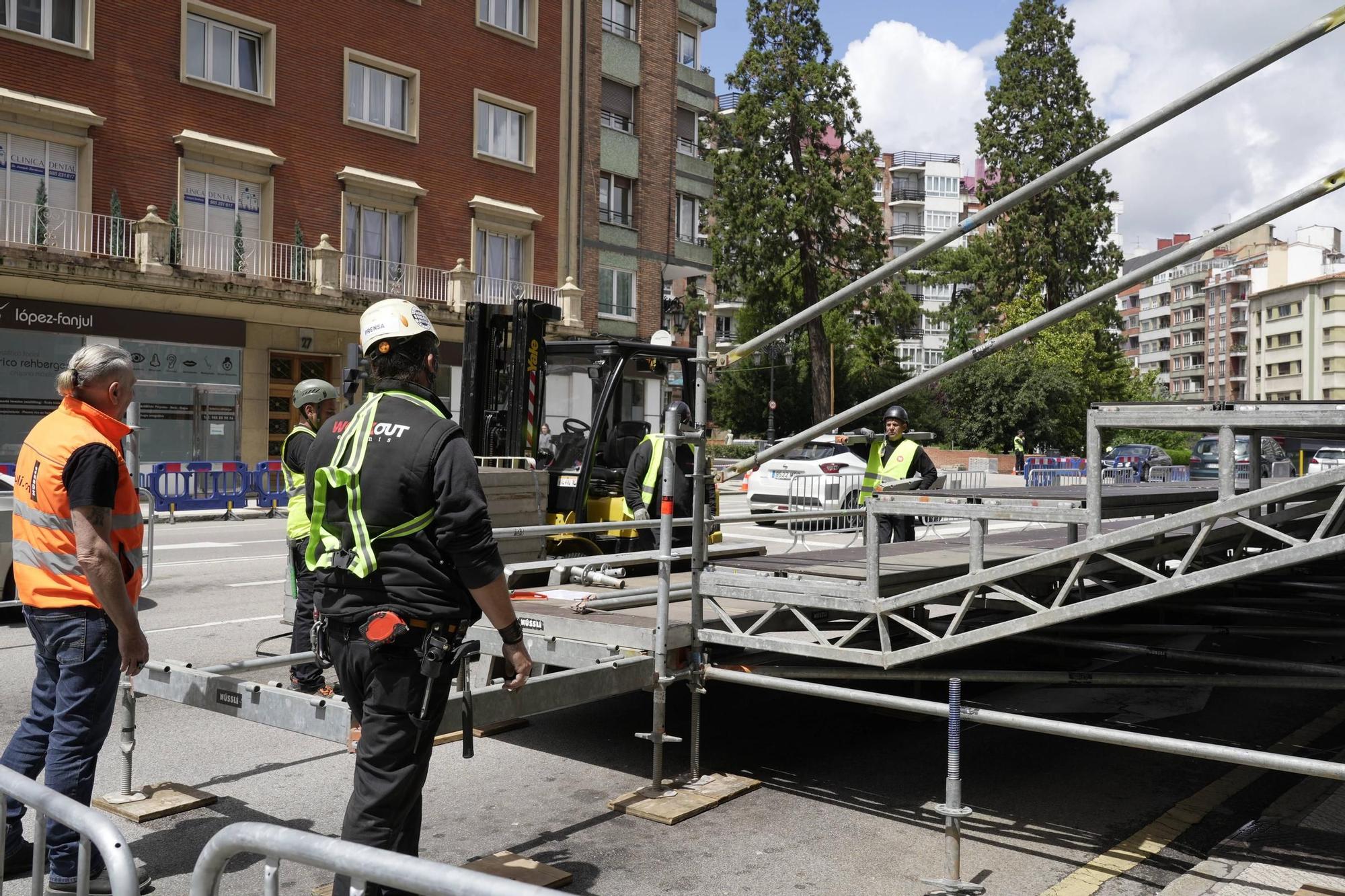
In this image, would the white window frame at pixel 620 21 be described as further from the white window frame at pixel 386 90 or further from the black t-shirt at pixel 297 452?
the black t-shirt at pixel 297 452

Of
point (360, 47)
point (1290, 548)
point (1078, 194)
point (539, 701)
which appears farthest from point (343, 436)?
point (1078, 194)

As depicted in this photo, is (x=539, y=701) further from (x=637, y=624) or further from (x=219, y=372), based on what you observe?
(x=219, y=372)

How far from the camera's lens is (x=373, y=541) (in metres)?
3.63

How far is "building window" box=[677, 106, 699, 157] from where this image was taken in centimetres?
4706

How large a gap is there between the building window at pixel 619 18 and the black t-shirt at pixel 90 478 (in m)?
36.7

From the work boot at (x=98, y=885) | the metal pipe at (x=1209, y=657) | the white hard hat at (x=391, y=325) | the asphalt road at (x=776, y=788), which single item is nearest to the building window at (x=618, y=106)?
the asphalt road at (x=776, y=788)

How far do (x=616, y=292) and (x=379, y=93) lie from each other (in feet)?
35.9

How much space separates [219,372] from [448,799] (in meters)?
24.6

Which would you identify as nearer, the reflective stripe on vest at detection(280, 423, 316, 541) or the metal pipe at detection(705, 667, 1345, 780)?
the metal pipe at detection(705, 667, 1345, 780)

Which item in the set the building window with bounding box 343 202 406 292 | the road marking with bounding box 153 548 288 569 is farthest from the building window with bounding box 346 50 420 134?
the road marking with bounding box 153 548 288 569

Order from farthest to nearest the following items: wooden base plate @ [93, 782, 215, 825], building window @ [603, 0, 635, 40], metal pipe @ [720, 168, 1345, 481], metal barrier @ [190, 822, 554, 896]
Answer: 1. building window @ [603, 0, 635, 40]
2. wooden base plate @ [93, 782, 215, 825]
3. metal pipe @ [720, 168, 1345, 481]
4. metal barrier @ [190, 822, 554, 896]

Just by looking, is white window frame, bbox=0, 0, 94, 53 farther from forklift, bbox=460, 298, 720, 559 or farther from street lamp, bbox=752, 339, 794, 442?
street lamp, bbox=752, 339, 794, 442

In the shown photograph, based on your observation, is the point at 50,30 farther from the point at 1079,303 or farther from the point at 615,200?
the point at 1079,303

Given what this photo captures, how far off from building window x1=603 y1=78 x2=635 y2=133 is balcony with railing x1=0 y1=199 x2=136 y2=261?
17486 millimetres
